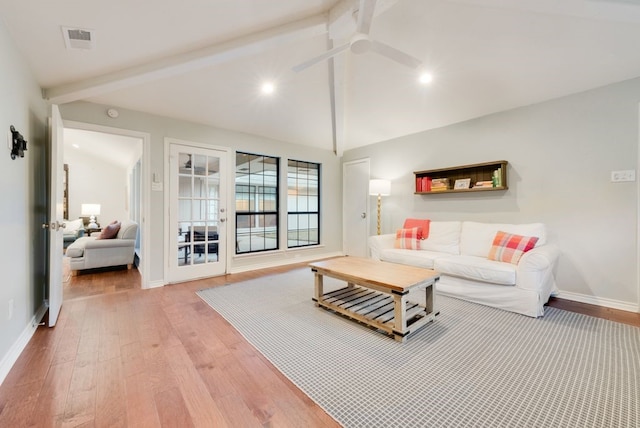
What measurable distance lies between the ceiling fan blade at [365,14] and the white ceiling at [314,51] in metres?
0.41

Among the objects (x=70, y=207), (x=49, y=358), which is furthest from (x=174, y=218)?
(x=70, y=207)

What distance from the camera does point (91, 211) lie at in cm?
705

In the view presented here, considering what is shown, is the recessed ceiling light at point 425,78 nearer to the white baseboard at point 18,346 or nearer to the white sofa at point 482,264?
the white sofa at point 482,264

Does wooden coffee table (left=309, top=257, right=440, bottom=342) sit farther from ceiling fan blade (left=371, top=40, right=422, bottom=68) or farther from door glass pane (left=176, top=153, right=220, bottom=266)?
door glass pane (left=176, top=153, right=220, bottom=266)

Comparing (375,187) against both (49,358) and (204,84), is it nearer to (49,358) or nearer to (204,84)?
(204,84)

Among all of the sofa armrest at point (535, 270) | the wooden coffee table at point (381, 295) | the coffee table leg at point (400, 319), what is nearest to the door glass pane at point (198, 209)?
the wooden coffee table at point (381, 295)

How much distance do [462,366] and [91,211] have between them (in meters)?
8.77

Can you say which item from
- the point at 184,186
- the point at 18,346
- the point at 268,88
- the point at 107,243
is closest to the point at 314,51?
the point at 268,88

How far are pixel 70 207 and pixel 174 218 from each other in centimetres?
569

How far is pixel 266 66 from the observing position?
3.09 meters

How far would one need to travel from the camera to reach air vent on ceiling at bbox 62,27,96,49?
2.04 metres

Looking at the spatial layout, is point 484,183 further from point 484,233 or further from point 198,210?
point 198,210

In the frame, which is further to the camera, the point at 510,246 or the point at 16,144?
the point at 510,246

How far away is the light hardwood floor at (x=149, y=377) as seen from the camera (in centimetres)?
137
